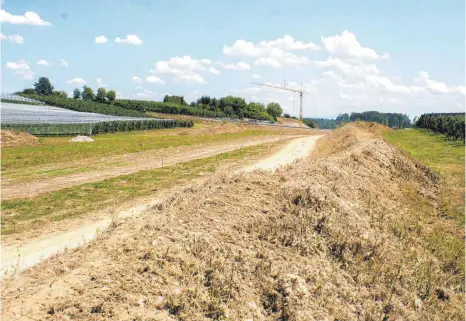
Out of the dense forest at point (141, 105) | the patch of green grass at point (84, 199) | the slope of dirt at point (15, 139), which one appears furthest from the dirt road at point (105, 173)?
the dense forest at point (141, 105)

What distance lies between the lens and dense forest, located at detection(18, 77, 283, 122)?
351 feet

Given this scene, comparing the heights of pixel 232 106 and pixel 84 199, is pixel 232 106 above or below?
above

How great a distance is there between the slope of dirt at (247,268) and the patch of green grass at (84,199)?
5.09 meters

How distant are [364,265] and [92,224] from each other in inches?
329

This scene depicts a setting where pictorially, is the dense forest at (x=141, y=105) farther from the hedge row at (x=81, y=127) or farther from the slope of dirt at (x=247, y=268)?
the slope of dirt at (x=247, y=268)

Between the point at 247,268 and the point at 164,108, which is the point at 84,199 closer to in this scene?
the point at 247,268

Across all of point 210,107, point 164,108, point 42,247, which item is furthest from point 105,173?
point 210,107

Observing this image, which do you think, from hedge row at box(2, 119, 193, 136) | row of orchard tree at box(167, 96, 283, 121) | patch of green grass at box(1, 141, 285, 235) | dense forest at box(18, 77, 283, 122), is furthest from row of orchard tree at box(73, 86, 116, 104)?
patch of green grass at box(1, 141, 285, 235)

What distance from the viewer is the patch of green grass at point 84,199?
1244 cm

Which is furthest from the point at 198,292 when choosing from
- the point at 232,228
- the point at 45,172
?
the point at 45,172

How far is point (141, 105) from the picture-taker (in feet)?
438

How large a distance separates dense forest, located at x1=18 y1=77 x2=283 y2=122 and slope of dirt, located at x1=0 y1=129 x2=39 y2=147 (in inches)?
2443

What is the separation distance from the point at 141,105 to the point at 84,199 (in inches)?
4845

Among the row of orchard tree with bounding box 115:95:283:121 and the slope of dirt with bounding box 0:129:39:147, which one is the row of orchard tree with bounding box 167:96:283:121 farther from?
the slope of dirt with bounding box 0:129:39:147
